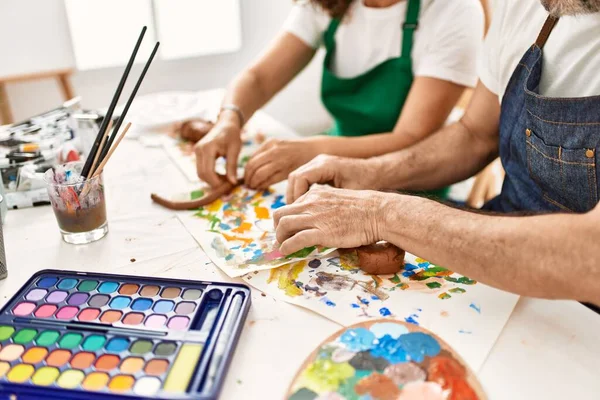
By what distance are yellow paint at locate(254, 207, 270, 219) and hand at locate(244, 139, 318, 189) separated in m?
0.09

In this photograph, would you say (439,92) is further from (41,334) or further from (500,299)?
(41,334)

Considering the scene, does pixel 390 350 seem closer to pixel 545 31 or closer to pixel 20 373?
pixel 20 373

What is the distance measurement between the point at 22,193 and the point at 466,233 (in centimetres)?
86

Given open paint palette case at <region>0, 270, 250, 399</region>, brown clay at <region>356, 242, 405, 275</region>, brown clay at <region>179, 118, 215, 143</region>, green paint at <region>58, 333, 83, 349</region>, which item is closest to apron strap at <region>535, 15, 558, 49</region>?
brown clay at <region>356, 242, 405, 275</region>

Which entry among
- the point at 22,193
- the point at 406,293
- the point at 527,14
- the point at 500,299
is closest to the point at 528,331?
the point at 500,299

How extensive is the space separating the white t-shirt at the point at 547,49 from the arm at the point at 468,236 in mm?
333

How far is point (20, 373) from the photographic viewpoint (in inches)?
24.9

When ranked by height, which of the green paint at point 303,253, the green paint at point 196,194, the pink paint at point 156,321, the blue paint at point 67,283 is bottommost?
the green paint at point 196,194

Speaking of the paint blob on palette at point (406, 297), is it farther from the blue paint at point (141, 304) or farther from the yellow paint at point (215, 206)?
the yellow paint at point (215, 206)

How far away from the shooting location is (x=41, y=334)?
0.69 meters

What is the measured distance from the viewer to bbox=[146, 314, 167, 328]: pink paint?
0.70 meters

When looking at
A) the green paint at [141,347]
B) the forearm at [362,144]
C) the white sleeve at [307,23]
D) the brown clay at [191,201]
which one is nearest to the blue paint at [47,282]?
the green paint at [141,347]

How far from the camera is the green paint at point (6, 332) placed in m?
0.69

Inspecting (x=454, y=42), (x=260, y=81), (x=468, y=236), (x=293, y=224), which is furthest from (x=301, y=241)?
(x=260, y=81)
